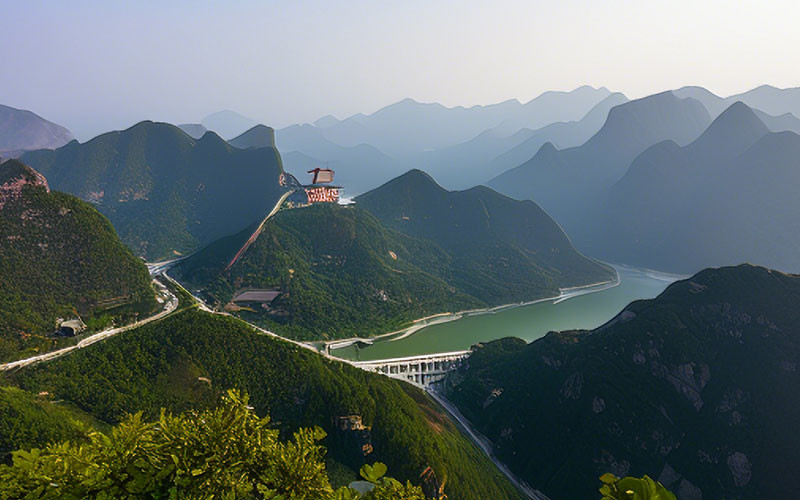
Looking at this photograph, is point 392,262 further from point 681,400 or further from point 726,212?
point 726,212

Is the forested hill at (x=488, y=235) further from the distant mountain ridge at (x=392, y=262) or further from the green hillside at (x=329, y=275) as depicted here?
the green hillside at (x=329, y=275)

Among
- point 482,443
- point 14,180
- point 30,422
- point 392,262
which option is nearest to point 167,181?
point 14,180

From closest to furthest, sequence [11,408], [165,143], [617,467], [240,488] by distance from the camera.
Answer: [240,488] < [11,408] < [617,467] < [165,143]

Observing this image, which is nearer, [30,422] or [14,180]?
[30,422]

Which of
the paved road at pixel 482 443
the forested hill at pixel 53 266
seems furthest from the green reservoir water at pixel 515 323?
the forested hill at pixel 53 266

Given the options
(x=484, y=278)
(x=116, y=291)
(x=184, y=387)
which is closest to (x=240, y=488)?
(x=184, y=387)

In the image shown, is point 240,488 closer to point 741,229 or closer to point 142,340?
point 142,340
